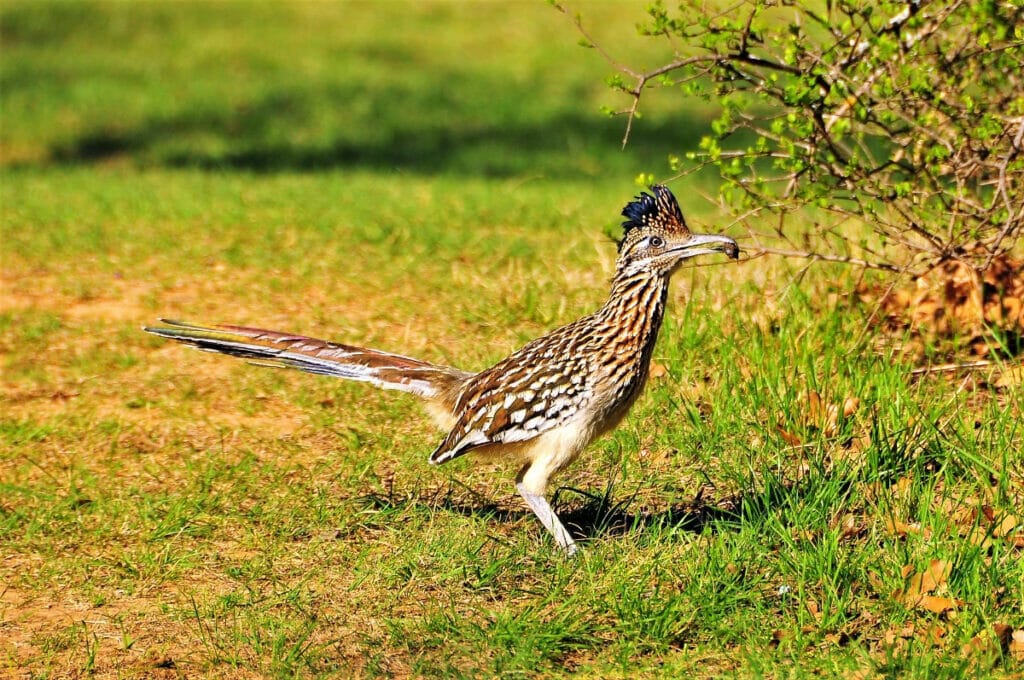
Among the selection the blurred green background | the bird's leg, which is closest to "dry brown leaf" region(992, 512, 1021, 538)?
the bird's leg

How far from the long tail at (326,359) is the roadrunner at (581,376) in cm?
24

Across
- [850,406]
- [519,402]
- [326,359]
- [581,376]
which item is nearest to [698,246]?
[581,376]

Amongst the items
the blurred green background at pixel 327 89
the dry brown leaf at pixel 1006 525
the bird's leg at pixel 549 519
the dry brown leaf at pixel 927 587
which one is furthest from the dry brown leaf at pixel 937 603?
the blurred green background at pixel 327 89

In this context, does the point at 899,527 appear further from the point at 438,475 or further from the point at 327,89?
the point at 327,89

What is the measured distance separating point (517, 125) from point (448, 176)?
9.88ft

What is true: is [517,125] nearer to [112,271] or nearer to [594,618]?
[112,271]

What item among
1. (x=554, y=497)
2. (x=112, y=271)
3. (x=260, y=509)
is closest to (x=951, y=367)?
(x=554, y=497)

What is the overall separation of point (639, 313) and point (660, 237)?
287 millimetres

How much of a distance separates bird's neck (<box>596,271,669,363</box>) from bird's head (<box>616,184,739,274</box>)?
4 cm

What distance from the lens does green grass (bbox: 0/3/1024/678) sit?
15.1 feet

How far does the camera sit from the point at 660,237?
5141 mm

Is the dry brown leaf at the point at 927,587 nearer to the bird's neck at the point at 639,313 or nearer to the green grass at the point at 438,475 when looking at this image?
the green grass at the point at 438,475

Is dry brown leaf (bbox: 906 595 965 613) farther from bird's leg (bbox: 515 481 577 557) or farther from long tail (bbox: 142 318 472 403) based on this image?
long tail (bbox: 142 318 472 403)

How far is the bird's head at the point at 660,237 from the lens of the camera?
5109 mm
